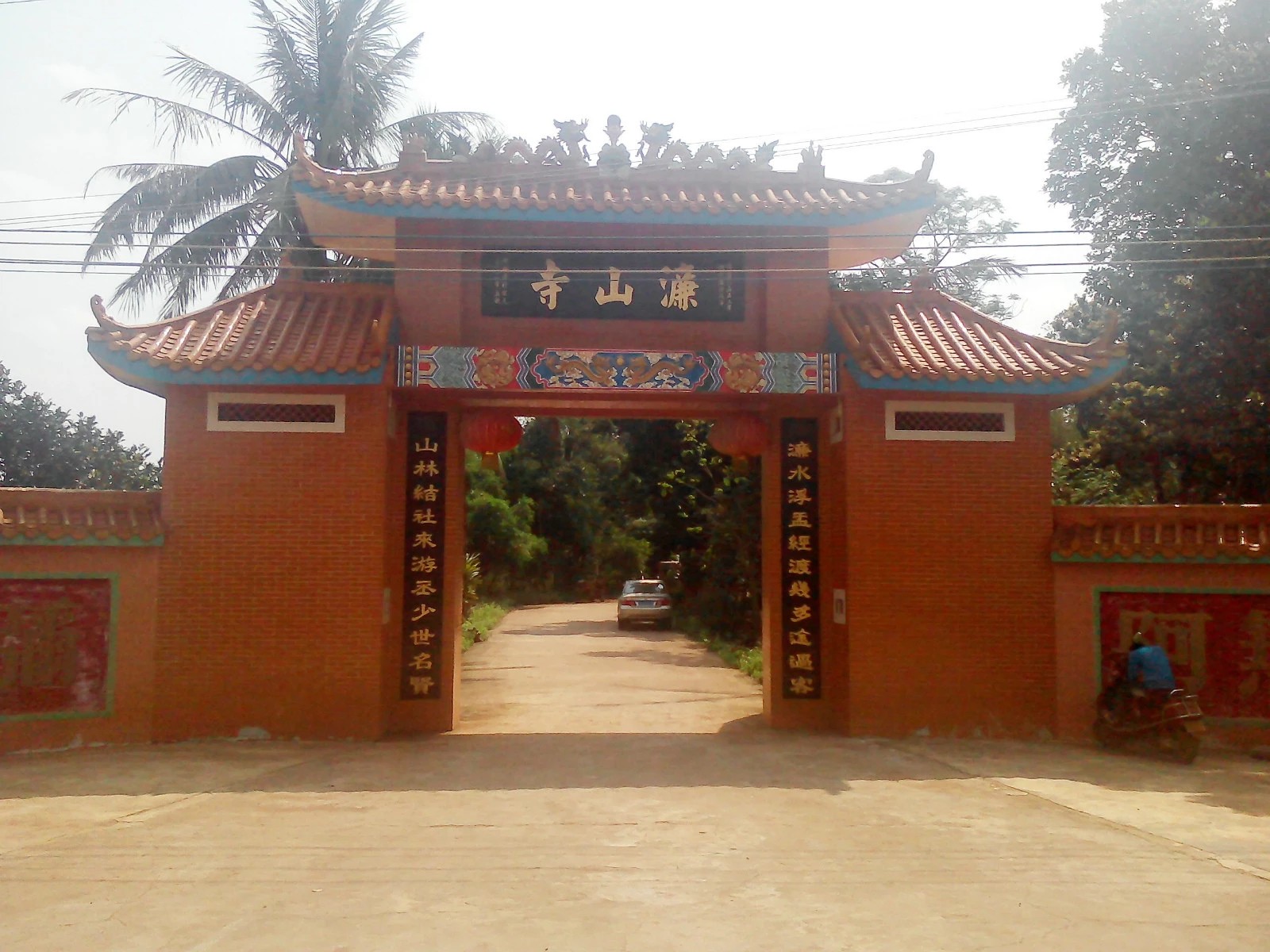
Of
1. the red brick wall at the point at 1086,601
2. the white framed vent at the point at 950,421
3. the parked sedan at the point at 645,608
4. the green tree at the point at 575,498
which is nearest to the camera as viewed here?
the red brick wall at the point at 1086,601

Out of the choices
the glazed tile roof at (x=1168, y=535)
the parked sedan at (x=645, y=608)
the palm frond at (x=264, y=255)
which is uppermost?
the palm frond at (x=264, y=255)

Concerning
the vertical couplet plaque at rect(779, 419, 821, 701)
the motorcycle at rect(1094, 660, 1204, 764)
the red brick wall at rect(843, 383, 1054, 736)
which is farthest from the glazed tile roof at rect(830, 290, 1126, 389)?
the motorcycle at rect(1094, 660, 1204, 764)

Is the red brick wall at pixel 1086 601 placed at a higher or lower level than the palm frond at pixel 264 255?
lower

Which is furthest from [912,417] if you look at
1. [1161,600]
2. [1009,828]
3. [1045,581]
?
[1009,828]

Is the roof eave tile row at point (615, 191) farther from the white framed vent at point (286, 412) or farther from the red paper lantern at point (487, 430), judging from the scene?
the red paper lantern at point (487, 430)

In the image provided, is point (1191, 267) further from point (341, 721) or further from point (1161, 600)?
point (341, 721)

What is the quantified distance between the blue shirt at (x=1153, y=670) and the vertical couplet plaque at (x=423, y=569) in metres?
6.13

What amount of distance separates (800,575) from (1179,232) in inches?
290

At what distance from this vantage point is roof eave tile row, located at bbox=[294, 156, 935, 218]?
945cm

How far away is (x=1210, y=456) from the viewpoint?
12.7 m

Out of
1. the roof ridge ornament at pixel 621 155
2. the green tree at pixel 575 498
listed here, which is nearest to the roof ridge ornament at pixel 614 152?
the roof ridge ornament at pixel 621 155

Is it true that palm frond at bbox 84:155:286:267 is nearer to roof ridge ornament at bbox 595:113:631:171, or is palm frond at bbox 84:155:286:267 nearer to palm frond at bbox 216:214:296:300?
palm frond at bbox 216:214:296:300

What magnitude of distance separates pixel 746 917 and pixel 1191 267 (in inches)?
419

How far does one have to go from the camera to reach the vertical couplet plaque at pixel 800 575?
10.4 metres
